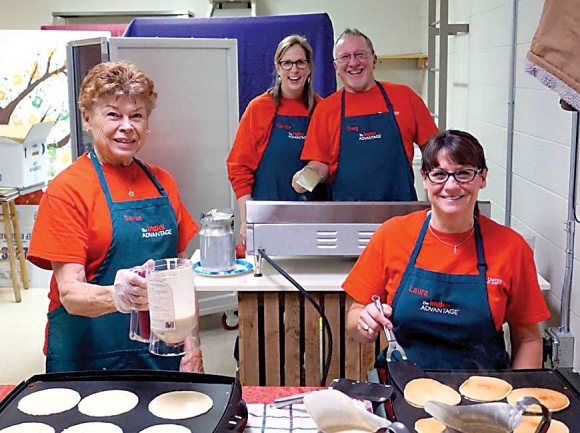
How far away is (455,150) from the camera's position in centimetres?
160

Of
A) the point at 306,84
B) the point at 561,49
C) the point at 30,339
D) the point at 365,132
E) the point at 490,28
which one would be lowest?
A: the point at 30,339

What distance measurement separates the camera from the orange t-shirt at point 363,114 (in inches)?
110

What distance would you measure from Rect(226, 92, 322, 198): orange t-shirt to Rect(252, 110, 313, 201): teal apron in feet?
0.08

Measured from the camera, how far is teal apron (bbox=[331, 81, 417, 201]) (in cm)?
279

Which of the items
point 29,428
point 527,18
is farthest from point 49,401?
point 527,18

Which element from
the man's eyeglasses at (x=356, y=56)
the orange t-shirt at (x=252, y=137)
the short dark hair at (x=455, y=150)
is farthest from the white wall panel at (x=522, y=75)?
the short dark hair at (x=455, y=150)

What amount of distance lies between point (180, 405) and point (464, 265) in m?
0.78

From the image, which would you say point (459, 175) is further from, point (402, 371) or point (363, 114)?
point (363, 114)

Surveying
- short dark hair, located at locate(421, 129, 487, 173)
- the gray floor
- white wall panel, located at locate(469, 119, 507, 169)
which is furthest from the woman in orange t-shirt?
white wall panel, located at locate(469, 119, 507, 169)

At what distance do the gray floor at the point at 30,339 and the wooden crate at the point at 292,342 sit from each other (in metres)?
0.98

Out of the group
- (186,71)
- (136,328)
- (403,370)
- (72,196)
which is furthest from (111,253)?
(186,71)

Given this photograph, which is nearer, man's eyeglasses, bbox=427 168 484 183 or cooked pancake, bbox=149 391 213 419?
cooked pancake, bbox=149 391 213 419

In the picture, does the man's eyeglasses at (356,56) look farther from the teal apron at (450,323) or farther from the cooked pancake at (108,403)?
the cooked pancake at (108,403)

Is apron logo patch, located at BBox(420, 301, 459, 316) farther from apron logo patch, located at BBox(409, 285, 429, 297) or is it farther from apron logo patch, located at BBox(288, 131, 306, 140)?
apron logo patch, located at BBox(288, 131, 306, 140)
